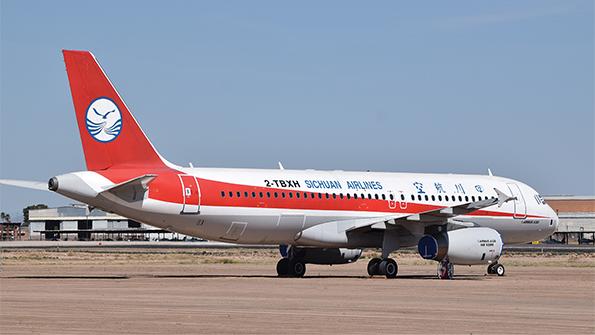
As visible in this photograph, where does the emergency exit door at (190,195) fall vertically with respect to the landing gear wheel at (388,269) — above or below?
above

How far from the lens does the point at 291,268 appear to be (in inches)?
1612

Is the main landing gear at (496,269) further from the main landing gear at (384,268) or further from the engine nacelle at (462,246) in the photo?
the main landing gear at (384,268)

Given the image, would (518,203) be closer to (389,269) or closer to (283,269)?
(389,269)

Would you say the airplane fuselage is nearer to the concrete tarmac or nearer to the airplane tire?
the airplane tire

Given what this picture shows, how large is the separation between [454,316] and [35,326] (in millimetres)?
8026

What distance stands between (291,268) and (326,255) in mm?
1588

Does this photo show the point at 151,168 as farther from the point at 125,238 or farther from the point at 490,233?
the point at 125,238

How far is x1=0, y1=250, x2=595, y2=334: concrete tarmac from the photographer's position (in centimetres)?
1917

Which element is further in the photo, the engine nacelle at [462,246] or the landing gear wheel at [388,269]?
the landing gear wheel at [388,269]

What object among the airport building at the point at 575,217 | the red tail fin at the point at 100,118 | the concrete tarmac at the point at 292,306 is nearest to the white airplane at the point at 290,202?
the red tail fin at the point at 100,118

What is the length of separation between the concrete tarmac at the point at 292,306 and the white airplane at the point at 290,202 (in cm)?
208

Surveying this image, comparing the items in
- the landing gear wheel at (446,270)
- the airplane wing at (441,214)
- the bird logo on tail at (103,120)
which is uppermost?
the bird logo on tail at (103,120)

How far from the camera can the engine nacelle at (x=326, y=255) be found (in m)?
41.4

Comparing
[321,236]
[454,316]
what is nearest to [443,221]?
[321,236]
